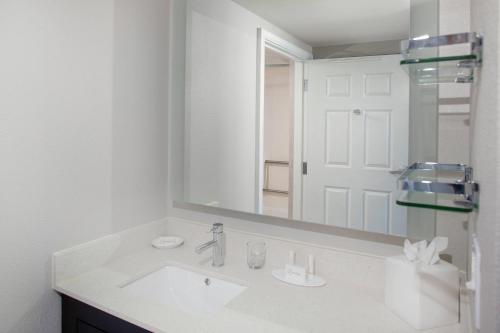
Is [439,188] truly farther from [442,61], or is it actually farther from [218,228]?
[218,228]

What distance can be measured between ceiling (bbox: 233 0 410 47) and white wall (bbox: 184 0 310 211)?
0.27 feet

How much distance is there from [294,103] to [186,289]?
87 centimetres

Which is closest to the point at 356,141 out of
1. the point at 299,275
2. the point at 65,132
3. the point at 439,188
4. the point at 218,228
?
the point at 439,188

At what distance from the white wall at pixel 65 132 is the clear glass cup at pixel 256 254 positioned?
55cm

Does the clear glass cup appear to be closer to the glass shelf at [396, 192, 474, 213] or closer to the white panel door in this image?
the white panel door

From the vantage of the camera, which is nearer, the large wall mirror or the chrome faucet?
the large wall mirror

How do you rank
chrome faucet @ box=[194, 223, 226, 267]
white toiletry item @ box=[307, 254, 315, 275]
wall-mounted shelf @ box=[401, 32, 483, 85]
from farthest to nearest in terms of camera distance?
chrome faucet @ box=[194, 223, 226, 267]
white toiletry item @ box=[307, 254, 315, 275]
wall-mounted shelf @ box=[401, 32, 483, 85]

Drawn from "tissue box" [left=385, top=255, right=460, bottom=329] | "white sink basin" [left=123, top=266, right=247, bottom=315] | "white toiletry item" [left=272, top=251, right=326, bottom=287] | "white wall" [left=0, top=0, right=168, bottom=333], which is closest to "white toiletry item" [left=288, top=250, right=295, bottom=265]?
"white toiletry item" [left=272, top=251, right=326, bottom=287]

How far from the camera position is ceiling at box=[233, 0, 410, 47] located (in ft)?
3.92

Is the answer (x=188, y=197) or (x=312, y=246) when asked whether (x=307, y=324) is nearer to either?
(x=312, y=246)

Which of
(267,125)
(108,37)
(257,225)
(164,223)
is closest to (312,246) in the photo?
(257,225)

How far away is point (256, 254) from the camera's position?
140cm

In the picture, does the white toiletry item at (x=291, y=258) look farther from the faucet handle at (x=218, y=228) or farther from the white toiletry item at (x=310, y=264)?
the faucet handle at (x=218, y=228)

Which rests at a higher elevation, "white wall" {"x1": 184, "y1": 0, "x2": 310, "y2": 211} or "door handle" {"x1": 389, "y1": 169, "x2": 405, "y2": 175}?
"white wall" {"x1": 184, "y1": 0, "x2": 310, "y2": 211}
